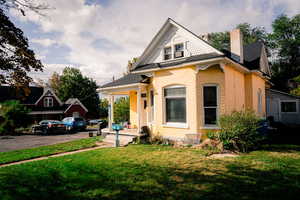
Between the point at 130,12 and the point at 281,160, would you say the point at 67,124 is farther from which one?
the point at 281,160

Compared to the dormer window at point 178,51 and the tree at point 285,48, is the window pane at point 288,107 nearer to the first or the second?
→ the tree at point 285,48

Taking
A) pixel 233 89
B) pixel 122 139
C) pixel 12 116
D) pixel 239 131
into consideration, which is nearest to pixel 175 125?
pixel 239 131

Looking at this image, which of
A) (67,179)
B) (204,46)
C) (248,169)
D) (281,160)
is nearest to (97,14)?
(204,46)

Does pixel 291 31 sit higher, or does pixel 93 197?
pixel 291 31

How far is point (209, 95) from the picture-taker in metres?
9.16

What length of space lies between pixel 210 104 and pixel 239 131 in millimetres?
2084

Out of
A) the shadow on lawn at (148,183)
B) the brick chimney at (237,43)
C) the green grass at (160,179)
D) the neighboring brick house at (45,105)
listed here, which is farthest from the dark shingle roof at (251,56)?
the neighboring brick house at (45,105)

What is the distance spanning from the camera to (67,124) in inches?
880

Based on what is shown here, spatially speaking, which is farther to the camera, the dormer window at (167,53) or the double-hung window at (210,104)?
the dormer window at (167,53)

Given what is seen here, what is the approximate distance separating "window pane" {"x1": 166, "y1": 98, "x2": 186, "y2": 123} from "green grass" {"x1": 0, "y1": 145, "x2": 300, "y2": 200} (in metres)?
3.13

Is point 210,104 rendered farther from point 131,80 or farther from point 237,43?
point 131,80

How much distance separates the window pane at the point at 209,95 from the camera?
9.11 metres

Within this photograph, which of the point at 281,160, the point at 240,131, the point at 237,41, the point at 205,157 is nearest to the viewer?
the point at 281,160

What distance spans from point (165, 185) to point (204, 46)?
773 cm
